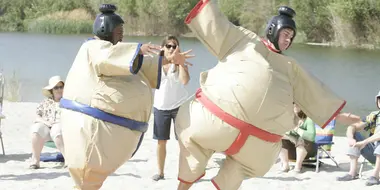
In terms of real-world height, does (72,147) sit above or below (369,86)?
above

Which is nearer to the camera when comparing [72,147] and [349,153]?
[72,147]

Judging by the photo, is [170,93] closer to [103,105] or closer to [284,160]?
[284,160]

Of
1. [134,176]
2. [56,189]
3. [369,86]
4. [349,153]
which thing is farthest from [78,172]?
[369,86]

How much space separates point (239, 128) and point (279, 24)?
26.8 inches

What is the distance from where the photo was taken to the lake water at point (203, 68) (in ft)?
48.6

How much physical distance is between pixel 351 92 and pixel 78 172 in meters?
12.9

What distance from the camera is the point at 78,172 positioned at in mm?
3666

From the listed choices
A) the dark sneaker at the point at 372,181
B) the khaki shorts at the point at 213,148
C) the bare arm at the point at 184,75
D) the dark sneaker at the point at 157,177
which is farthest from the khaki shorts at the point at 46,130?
the dark sneaker at the point at 372,181

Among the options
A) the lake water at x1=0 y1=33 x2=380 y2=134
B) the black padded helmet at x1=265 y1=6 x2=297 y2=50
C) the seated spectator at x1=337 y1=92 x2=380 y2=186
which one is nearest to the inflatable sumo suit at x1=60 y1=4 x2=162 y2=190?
the black padded helmet at x1=265 y1=6 x2=297 y2=50

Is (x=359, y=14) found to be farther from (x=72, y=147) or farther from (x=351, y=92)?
(x=72, y=147)

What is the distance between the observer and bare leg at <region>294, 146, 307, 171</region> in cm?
634

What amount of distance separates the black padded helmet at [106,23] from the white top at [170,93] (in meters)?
1.61

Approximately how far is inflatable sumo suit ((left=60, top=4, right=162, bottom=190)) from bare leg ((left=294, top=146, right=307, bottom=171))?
2957 mm

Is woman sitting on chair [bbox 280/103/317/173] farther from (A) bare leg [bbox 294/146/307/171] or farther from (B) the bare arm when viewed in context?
(B) the bare arm
